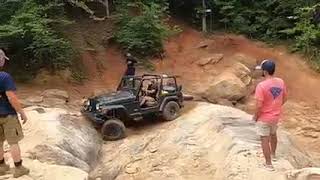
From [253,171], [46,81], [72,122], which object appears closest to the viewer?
[253,171]

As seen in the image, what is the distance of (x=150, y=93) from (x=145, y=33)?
5483mm

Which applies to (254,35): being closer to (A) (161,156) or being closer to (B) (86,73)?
(B) (86,73)

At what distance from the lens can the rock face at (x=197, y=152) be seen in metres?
9.03

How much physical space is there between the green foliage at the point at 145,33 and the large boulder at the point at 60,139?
578 cm

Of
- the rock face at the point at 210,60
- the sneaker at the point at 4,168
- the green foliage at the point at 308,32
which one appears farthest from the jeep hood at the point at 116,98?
the green foliage at the point at 308,32

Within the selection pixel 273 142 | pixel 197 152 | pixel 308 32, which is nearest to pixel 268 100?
pixel 273 142

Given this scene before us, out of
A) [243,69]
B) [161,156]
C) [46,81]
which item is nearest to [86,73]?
[46,81]

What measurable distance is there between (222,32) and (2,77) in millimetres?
14273

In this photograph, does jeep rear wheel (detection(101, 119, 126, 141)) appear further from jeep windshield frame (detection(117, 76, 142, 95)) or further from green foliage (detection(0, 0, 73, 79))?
green foliage (detection(0, 0, 73, 79))

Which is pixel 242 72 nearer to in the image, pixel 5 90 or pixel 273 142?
pixel 273 142

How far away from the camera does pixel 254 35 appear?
791 inches

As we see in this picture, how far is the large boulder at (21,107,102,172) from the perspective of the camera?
360 inches

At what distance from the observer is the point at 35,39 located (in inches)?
586

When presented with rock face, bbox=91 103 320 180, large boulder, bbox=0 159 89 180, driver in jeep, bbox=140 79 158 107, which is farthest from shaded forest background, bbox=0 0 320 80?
large boulder, bbox=0 159 89 180
